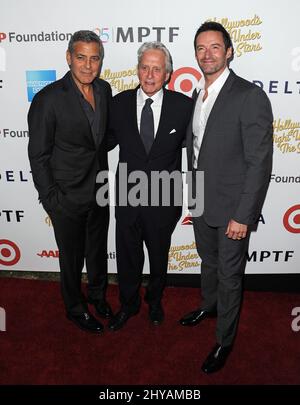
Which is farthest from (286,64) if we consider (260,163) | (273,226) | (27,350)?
(27,350)

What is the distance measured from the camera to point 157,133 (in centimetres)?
230

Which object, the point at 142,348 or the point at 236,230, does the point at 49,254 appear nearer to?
the point at 142,348

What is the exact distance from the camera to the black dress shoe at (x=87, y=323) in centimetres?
270

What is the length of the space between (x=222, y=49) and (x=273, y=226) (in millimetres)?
1506

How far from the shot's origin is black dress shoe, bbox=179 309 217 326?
2.82m

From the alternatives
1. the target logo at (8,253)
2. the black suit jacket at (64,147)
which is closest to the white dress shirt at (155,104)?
the black suit jacket at (64,147)

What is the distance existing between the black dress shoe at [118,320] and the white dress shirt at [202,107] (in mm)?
1174

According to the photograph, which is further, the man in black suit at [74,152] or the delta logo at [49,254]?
the delta logo at [49,254]

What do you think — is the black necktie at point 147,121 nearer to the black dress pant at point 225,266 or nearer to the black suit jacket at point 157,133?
the black suit jacket at point 157,133

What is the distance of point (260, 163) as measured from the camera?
204 cm

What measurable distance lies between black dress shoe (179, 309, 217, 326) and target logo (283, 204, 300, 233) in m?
0.89

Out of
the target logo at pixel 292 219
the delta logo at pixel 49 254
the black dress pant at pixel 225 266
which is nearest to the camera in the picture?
the black dress pant at pixel 225 266

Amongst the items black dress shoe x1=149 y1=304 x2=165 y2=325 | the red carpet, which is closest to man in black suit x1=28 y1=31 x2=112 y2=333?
the red carpet

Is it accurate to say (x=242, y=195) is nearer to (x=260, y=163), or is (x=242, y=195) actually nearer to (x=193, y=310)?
(x=260, y=163)
